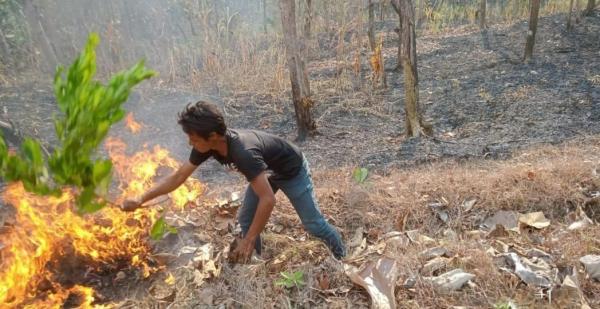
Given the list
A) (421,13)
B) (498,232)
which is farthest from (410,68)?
(421,13)

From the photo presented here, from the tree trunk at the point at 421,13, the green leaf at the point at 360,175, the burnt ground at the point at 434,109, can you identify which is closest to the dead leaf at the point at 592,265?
the green leaf at the point at 360,175

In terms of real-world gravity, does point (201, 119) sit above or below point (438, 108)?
above

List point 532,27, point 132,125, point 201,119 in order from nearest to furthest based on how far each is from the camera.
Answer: point 201,119
point 132,125
point 532,27

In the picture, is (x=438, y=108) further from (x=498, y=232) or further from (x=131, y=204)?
(x=131, y=204)

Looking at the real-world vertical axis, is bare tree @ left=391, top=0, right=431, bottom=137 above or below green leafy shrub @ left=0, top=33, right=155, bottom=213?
below

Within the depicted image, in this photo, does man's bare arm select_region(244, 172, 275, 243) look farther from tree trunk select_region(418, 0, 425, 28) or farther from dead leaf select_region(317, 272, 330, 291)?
tree trunk select_region(418, 0, 425, 28)

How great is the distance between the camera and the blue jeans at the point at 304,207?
2.95 metres

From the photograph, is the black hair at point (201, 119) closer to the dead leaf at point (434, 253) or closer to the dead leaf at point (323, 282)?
the dead leaf at point (323, 282)

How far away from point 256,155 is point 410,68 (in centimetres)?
362

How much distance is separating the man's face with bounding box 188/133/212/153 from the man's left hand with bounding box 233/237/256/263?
0.58 meters

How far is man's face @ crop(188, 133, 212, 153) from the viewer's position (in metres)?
2.41

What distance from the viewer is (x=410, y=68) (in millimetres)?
5582

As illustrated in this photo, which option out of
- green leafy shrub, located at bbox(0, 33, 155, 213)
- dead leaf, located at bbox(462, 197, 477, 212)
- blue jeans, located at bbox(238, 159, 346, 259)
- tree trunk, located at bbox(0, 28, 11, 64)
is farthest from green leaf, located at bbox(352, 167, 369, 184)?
tree trunk, located at bbox(0, 28, 11, 64)

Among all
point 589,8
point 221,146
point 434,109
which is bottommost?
point 434,109
